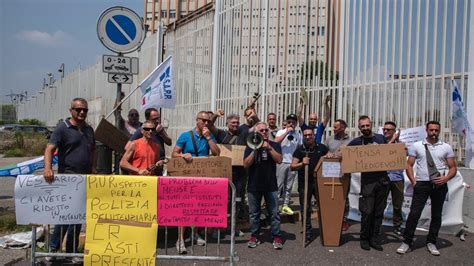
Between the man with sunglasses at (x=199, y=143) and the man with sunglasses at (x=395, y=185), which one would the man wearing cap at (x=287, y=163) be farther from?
the man with sunglasses at (x=199, y=143)

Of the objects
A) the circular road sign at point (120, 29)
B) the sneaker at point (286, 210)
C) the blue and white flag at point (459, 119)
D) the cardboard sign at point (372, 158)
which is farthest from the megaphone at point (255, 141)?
Answer: the blue and white flag at point (459, 119)

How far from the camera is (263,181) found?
6457 millimetres

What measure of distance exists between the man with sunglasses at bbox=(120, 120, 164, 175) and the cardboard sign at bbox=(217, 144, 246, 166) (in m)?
1.18

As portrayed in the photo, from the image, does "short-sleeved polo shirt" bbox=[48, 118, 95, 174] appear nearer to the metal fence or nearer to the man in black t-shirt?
the man in black t-shirt

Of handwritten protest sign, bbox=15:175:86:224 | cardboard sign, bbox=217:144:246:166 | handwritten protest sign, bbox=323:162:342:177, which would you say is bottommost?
handwritten protest sign, bbox=15:175:86:224

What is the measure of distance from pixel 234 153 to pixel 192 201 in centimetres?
193

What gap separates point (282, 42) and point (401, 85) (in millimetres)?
3390

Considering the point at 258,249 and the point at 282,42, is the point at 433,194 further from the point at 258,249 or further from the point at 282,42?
the point at 282,42

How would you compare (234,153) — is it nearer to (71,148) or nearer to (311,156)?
(311,156)

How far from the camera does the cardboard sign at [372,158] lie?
6.32 metres

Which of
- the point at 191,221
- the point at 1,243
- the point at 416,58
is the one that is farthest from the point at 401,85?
the point at 1,243

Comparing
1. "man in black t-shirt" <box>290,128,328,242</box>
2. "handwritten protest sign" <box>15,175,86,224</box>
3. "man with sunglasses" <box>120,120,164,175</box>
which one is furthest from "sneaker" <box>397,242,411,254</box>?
"handwritten protest sign" <box>15,175,86,224</box>

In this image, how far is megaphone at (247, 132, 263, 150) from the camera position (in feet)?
20.5

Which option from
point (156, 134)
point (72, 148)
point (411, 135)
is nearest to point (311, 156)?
point (411, 135)
